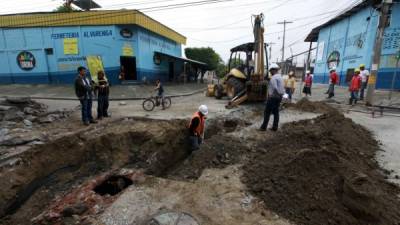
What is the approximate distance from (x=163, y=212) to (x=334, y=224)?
2.03m

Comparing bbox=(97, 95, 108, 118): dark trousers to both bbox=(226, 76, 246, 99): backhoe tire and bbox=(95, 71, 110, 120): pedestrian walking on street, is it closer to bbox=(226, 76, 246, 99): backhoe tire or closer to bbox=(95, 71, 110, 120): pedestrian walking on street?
bbox=(95, 71, 110, 120): pedestrian walking on street

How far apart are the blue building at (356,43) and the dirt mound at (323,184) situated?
1212cm

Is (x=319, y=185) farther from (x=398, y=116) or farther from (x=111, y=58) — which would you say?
(x=111, y=58)

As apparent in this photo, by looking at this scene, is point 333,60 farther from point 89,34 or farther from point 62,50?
point 62,50

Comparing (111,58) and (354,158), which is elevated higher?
(111,58)

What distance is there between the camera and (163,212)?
2.90 m

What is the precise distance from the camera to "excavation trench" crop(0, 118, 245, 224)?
4188 millimetres

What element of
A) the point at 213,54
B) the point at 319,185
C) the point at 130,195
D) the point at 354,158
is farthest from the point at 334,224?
the point at 213,54

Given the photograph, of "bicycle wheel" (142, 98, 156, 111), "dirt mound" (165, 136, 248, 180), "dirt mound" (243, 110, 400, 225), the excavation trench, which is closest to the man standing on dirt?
"dirt mound" (243, 110, 400, 225)

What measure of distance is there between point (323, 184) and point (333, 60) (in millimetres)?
20433

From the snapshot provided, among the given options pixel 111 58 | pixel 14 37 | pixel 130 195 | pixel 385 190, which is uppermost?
pixel 14 37

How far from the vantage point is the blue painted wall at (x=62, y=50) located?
16.1m

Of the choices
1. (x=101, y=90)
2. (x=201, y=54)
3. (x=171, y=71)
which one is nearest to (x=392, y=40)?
(x=101, y=90)

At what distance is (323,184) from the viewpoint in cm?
315
